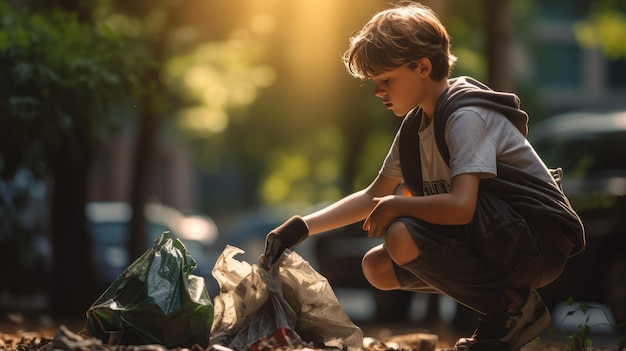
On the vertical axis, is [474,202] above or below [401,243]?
above

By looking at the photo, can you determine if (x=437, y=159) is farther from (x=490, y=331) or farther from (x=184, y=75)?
(x=184, y=75)

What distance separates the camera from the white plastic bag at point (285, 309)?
453 centimetres

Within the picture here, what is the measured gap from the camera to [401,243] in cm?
419

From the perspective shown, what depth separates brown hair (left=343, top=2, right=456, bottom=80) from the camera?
4.24 metres

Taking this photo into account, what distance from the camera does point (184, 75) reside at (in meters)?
16.4

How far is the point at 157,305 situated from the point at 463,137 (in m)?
1.36

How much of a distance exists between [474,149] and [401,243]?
0.45 meters

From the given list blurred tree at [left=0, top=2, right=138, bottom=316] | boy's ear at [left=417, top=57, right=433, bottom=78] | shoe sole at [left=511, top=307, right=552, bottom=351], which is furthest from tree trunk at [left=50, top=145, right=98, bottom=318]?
shoe sole at [left=511, top=307, right=552, bottom=351]

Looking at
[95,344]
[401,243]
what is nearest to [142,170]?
[401,243]

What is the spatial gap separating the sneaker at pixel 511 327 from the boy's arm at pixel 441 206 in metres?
0.49

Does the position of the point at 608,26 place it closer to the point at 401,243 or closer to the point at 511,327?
the point at 511,327

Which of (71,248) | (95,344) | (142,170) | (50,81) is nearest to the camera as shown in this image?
(95,344)

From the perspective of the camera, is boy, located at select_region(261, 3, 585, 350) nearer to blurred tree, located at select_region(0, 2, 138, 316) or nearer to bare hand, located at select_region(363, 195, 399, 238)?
bare hand, located at select_region(363, 195, 399, 238)

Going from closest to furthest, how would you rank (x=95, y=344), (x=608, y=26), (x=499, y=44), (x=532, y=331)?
(x=95, y=344)
(x=532, y=331)
(x=499, y=44)
(x=608, y=26)
